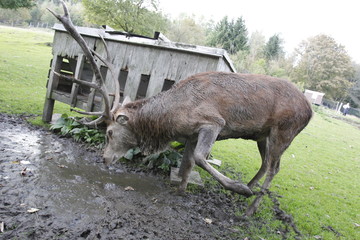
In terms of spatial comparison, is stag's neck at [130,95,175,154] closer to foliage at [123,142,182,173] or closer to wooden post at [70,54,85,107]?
foliage at [123,142,182,173]

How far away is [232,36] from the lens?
41375mm

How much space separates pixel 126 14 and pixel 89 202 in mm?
21531

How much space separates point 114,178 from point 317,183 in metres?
5.19

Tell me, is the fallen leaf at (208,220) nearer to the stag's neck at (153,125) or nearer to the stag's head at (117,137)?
the stag's neck at (153,125)

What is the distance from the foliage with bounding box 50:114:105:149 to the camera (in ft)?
19.5

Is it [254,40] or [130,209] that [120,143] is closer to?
[130,209]

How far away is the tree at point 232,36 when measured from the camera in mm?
40906

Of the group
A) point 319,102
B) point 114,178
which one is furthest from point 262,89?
point 319,102

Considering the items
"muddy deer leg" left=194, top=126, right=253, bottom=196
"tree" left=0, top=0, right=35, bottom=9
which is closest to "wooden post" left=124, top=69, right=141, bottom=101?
"muddy deer leg" left=194, top=126, right=253, bottom=196

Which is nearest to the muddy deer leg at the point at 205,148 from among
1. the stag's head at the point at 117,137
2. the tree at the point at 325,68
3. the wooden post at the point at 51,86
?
the stag's head at the point at 117,137

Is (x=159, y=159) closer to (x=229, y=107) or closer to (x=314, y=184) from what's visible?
(x=229, y=107)

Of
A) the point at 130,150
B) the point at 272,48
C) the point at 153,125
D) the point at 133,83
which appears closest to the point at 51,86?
the point at 133,83

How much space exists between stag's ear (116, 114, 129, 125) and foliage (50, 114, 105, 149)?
1548 millimetres

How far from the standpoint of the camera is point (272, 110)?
13.5 ft
